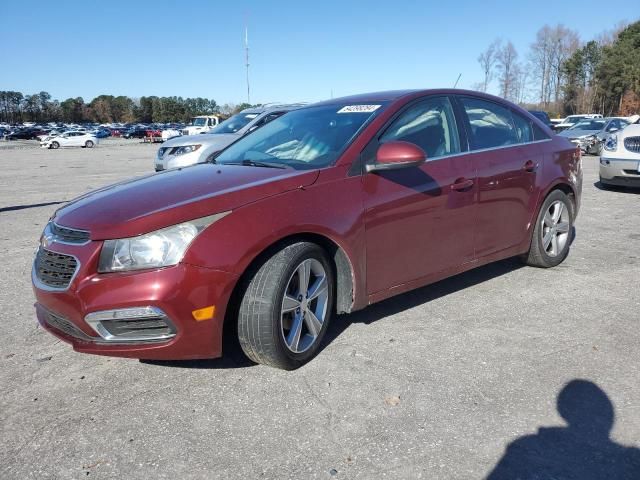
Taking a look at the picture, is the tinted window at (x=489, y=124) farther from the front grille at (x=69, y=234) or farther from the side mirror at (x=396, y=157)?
the front grille at (x=69, y=234)

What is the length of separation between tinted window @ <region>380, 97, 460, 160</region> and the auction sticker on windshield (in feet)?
0.65

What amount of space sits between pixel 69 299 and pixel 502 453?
7.25ft

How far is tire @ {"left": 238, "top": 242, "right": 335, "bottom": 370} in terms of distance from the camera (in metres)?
2.87

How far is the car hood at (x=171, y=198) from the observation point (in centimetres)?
273

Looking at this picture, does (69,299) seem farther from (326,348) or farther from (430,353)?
(430,353)

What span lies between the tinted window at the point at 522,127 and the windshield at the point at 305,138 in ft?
5.27

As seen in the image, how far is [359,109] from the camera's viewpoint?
3832 millimetres

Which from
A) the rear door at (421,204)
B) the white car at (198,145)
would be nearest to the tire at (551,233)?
the rear door at (421,204)

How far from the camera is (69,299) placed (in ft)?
9.01

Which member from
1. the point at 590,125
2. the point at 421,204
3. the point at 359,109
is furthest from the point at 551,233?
the point at 590,125

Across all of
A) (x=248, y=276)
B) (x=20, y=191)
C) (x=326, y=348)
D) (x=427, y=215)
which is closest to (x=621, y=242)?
(x=427, y=215)

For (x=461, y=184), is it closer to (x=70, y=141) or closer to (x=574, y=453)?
(x=574, y=453)

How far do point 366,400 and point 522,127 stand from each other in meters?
3.09

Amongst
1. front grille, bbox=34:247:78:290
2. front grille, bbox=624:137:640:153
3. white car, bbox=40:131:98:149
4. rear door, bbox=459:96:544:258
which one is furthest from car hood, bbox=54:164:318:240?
white car, bbox=40:131:98:149
